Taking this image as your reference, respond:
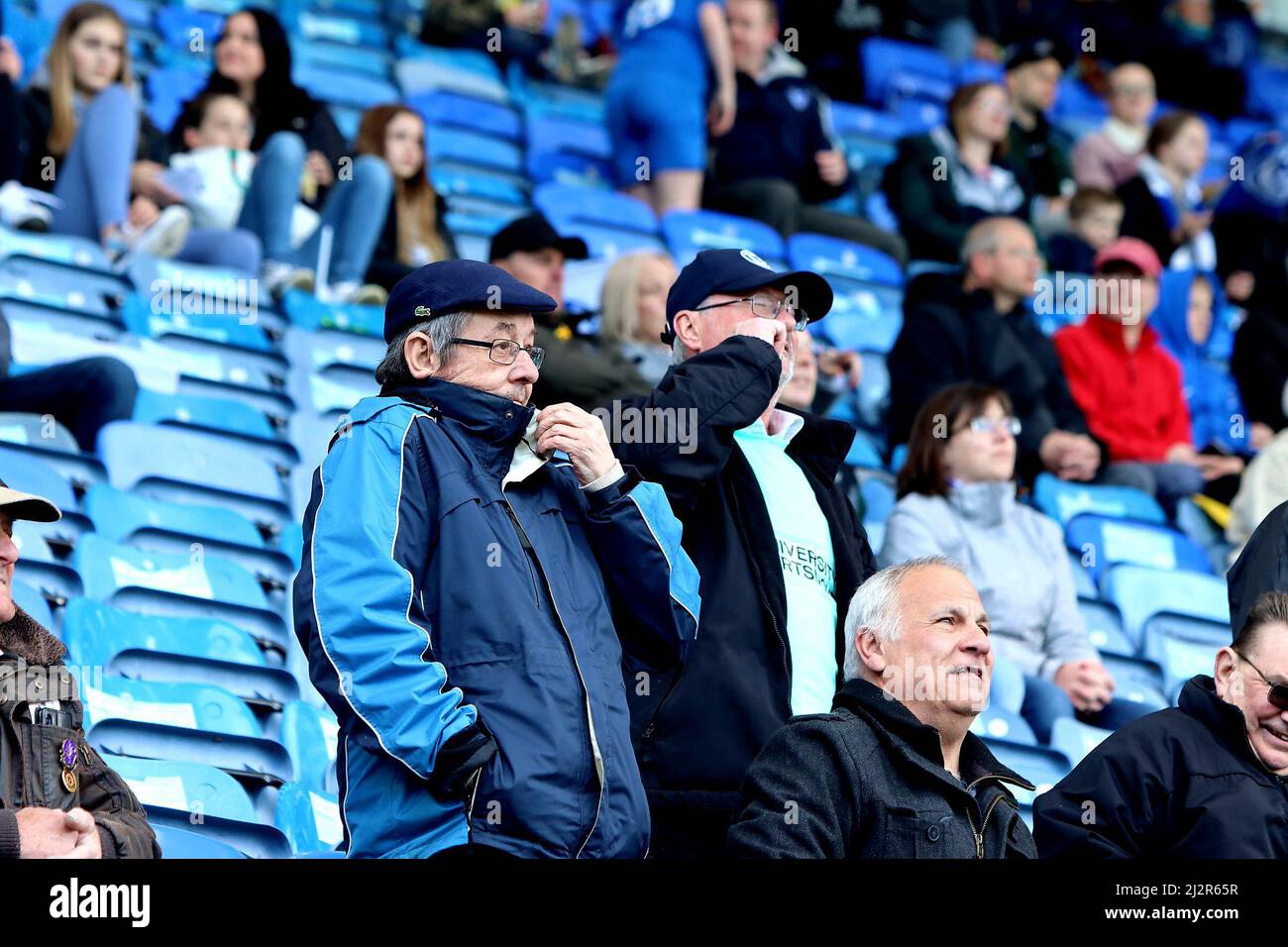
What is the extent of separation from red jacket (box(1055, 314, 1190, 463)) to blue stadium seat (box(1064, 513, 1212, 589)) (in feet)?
1.96

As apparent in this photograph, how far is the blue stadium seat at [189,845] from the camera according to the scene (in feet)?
12.0

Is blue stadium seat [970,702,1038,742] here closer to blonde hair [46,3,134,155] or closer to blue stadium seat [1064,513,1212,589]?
blue stadium seat [1064,513,1212,589]

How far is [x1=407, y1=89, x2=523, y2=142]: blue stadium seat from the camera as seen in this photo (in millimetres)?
9266

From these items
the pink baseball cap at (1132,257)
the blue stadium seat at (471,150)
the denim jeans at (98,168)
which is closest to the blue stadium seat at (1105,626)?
the pink baseball cap at (1132,257)

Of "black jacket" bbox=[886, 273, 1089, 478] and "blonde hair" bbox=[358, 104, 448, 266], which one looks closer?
"black jacket" bbox=[886, 273, 1089, 478]

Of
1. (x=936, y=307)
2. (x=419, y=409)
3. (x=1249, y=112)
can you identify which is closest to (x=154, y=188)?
(x=936, y=307)

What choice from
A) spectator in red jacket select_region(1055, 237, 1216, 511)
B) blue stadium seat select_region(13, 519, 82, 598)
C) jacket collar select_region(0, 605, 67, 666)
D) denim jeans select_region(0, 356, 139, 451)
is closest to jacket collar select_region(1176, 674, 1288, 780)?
jacket collar select_region(0, 605, 67, 666)

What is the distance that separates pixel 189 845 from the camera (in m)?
3.67

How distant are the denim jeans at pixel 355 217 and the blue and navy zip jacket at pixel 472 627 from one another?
158 inches

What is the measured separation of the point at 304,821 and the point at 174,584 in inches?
41.4

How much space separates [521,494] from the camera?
3.28 m

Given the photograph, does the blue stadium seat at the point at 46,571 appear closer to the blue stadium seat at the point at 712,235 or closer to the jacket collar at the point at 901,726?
the jacket collar at the point at 901,726
